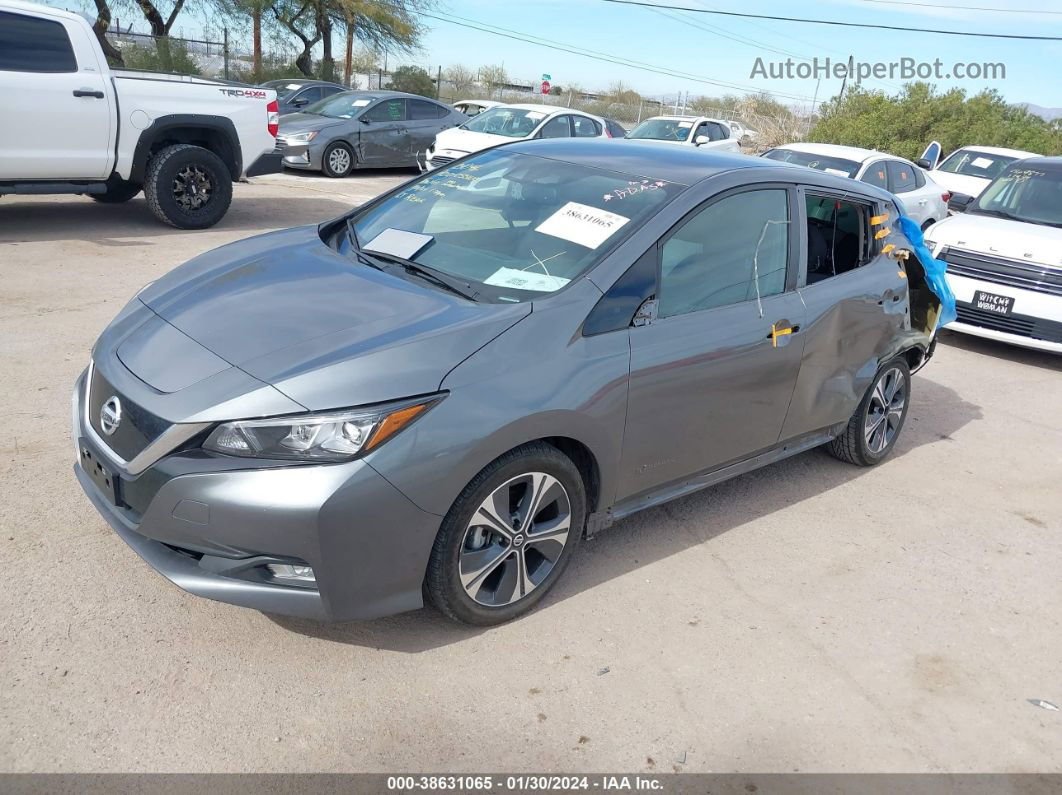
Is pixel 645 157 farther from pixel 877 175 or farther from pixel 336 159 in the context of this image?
pixel 336 159

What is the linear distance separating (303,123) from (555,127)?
431 cm

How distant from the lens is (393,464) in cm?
288

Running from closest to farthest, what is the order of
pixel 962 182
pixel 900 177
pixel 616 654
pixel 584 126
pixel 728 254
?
pixel 616 654, pixel 728 254, pixel 900 177, pixel 584 126, pixel 962 182

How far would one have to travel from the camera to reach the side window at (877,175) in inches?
449

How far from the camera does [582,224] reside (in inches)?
152

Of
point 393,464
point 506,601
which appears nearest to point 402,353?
point 393,464

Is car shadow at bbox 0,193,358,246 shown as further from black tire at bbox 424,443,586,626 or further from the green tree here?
the green tree

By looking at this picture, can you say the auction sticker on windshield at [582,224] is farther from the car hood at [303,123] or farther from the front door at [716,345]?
the car hood at [303,123]

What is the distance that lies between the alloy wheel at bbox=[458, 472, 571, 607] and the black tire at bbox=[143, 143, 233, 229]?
24.2 ft

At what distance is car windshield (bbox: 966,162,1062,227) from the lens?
9070 mm

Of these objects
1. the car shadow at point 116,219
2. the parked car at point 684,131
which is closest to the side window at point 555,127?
the parked car at point 684,131

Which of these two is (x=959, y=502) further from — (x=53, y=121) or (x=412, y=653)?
(x=53, y=121)

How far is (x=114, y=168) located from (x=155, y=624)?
7012 millimetres

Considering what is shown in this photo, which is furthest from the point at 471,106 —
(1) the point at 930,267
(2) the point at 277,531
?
(2) the point at 277,531
